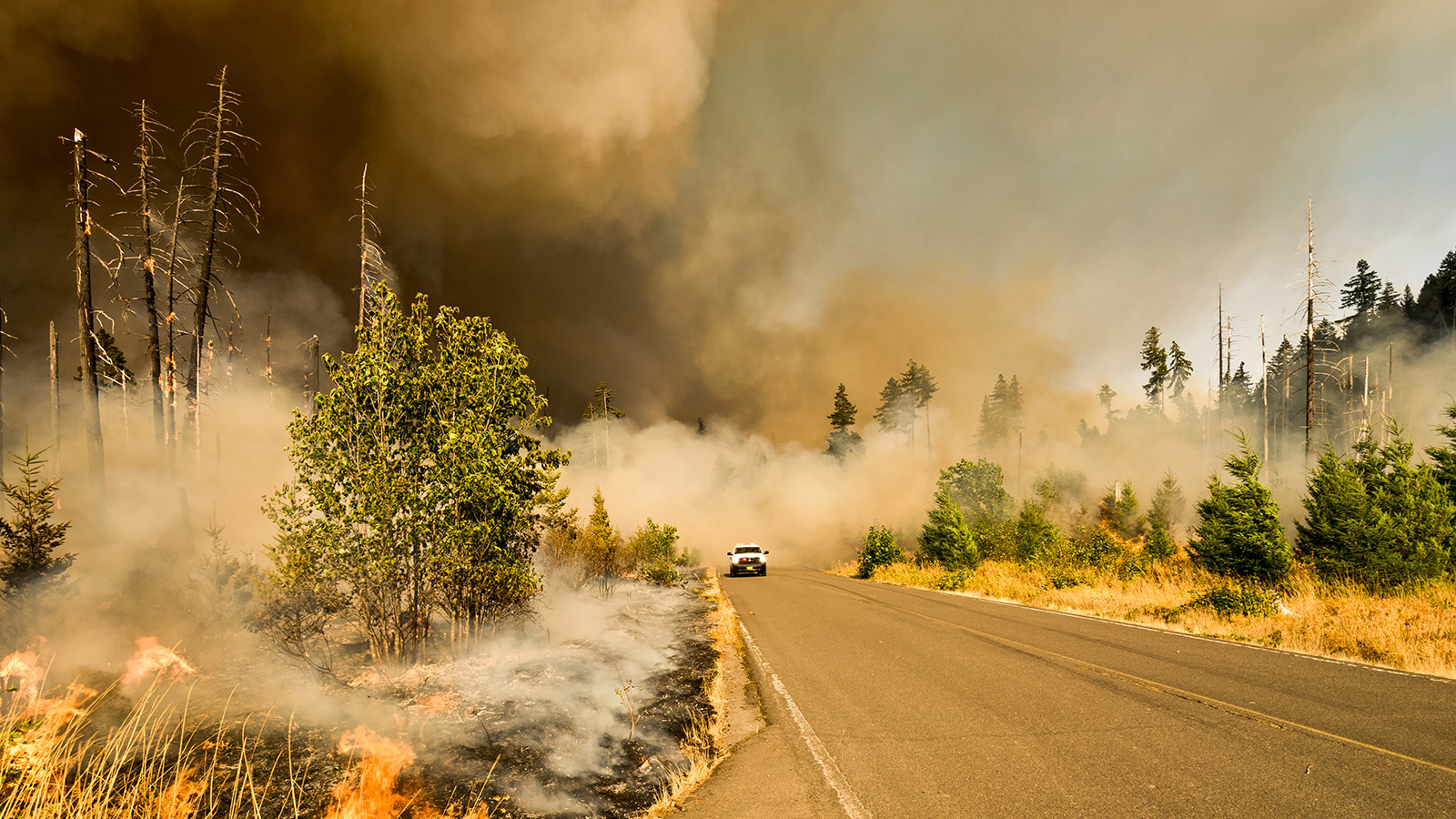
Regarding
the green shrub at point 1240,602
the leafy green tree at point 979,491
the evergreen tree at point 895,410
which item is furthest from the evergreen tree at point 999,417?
the green shrub at point 1240,602

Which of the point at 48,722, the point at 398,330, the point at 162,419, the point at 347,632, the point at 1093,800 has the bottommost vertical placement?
the point at 347,632

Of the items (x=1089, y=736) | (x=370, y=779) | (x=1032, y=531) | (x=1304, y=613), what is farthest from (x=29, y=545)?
(x=1032, y=531)

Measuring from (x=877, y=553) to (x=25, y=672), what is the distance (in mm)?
31753

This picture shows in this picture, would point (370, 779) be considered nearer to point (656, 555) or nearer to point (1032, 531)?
point (656, 555)

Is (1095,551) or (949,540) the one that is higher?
(1095,551)

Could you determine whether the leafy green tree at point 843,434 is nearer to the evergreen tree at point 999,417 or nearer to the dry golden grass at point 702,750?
the evergreen tree at point 999,417

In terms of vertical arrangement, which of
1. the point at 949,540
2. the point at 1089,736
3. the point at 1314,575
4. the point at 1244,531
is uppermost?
the point at 1244,531

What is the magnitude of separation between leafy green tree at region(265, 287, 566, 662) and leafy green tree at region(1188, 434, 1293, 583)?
57.1 ft

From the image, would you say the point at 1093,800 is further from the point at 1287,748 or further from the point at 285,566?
the point at 285,566

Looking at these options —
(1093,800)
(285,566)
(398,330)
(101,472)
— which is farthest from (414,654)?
(101,472)

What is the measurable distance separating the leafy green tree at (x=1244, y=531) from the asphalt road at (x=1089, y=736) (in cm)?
744

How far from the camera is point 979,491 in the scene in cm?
3575

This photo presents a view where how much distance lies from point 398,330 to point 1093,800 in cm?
953

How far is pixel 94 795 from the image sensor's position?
14.5ft
